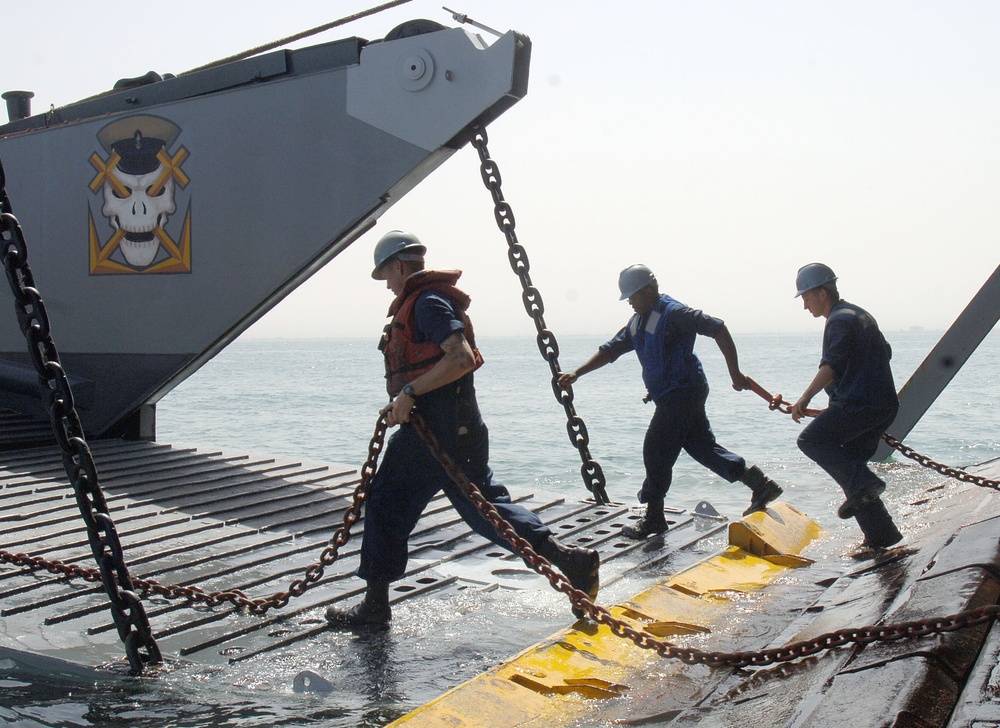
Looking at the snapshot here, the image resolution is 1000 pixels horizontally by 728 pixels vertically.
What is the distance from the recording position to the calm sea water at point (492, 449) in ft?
10.1

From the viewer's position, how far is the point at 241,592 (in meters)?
3.93

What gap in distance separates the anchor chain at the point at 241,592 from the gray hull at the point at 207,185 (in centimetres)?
328

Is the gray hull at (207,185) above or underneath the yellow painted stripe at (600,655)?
above

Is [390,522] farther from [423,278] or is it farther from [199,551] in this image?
[199,551]

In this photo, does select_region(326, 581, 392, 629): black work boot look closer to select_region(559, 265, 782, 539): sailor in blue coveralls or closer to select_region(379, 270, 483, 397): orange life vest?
select_region(379, 270, 483, 397): orange life vest

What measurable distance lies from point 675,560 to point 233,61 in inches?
211

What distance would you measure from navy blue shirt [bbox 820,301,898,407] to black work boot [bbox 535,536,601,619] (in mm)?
1800

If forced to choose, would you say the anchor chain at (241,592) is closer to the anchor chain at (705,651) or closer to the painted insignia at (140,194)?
the anchor chain at (705,651)

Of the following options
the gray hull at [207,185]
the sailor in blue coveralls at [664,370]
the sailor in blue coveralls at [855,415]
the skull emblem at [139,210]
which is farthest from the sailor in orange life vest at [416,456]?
the skull emblem at [139,210]

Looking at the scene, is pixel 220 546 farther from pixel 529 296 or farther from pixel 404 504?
pixel 529 296

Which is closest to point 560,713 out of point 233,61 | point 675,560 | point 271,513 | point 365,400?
point 675,560

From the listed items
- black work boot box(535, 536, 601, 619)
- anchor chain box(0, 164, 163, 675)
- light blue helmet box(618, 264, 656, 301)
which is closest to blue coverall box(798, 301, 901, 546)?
light blue helmet box(618, 264, 656, 301)

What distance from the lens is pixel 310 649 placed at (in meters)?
3.58

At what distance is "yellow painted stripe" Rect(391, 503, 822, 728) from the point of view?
114 inches
